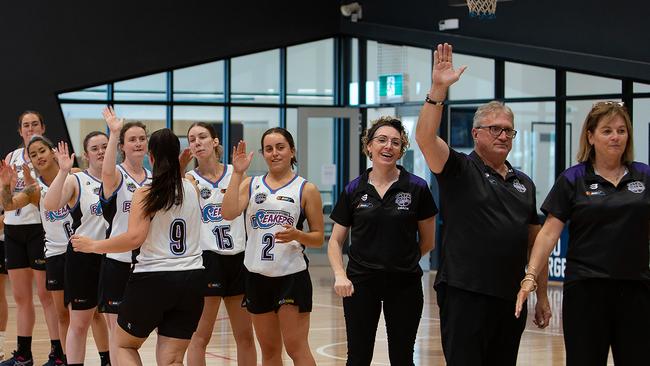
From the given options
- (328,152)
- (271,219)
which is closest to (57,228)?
(271,219)

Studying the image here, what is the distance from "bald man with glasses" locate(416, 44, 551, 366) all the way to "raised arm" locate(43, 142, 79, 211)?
9.99ft

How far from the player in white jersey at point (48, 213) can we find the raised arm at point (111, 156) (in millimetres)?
1448

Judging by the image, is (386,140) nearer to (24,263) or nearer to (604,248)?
(604,248)

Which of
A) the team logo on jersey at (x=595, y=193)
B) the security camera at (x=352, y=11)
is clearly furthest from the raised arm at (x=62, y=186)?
the security camera at (x=352, y=11)

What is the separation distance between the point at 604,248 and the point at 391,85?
11989 millimetres

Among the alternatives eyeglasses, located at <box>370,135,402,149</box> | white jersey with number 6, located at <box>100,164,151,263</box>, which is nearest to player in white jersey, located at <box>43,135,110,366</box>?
white jersey with number 6, located at <box>100,164,151,263</box>

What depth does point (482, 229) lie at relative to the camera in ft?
16.0

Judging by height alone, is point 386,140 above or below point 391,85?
below

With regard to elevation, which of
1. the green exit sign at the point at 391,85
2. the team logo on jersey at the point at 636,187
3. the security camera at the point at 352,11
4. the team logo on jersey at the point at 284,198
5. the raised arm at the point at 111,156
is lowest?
the team logo on jersey at the point at 284,198

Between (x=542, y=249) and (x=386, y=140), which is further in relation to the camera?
(x=386, y=140)

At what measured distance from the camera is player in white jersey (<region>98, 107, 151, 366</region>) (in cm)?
636

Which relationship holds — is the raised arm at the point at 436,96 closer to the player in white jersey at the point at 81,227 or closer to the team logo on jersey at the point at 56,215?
the player in white jersey at the point at 81,227

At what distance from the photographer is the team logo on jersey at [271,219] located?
6297mm

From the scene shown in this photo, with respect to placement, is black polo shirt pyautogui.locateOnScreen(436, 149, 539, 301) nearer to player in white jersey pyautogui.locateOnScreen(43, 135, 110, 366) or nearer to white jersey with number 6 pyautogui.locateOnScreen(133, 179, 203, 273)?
white jersey with number 6 pyautogui.locateOnScreen(133, 179, 203, 273)
